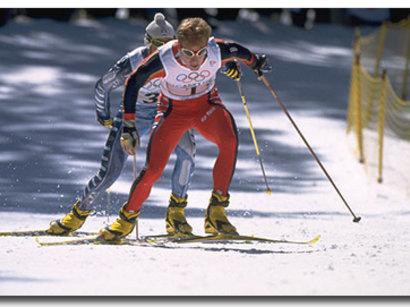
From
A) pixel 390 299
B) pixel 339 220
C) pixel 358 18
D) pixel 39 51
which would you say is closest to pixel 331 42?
pixel 358 18

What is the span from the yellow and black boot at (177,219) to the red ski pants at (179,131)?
37cm

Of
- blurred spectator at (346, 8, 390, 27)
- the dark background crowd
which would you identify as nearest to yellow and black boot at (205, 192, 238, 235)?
the dark background crowd

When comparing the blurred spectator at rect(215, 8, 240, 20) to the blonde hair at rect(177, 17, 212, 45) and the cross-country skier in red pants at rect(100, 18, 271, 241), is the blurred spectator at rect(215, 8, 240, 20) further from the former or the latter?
the blonde hair at rect(177, 17, 212, 45)

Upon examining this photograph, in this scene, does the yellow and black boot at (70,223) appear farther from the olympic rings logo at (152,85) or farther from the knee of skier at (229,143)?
the knee of skier at (229,143)

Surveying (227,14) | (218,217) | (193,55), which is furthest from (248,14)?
(193,55)

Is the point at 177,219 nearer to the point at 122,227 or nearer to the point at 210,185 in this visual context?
the point at 122,227

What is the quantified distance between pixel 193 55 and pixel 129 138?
50 centimetres

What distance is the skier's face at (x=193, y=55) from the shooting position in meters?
6.94

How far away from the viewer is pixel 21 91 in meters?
11.9

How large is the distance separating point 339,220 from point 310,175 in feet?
5.64

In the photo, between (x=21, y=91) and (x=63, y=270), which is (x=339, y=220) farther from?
(x=21, y=91)

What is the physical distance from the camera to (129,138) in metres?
7.03

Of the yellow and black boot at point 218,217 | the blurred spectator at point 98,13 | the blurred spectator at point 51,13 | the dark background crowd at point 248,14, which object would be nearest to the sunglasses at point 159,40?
the yellow and black boot at point 218,217

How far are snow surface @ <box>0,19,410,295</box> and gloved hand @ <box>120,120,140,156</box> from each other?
0.49 metres
